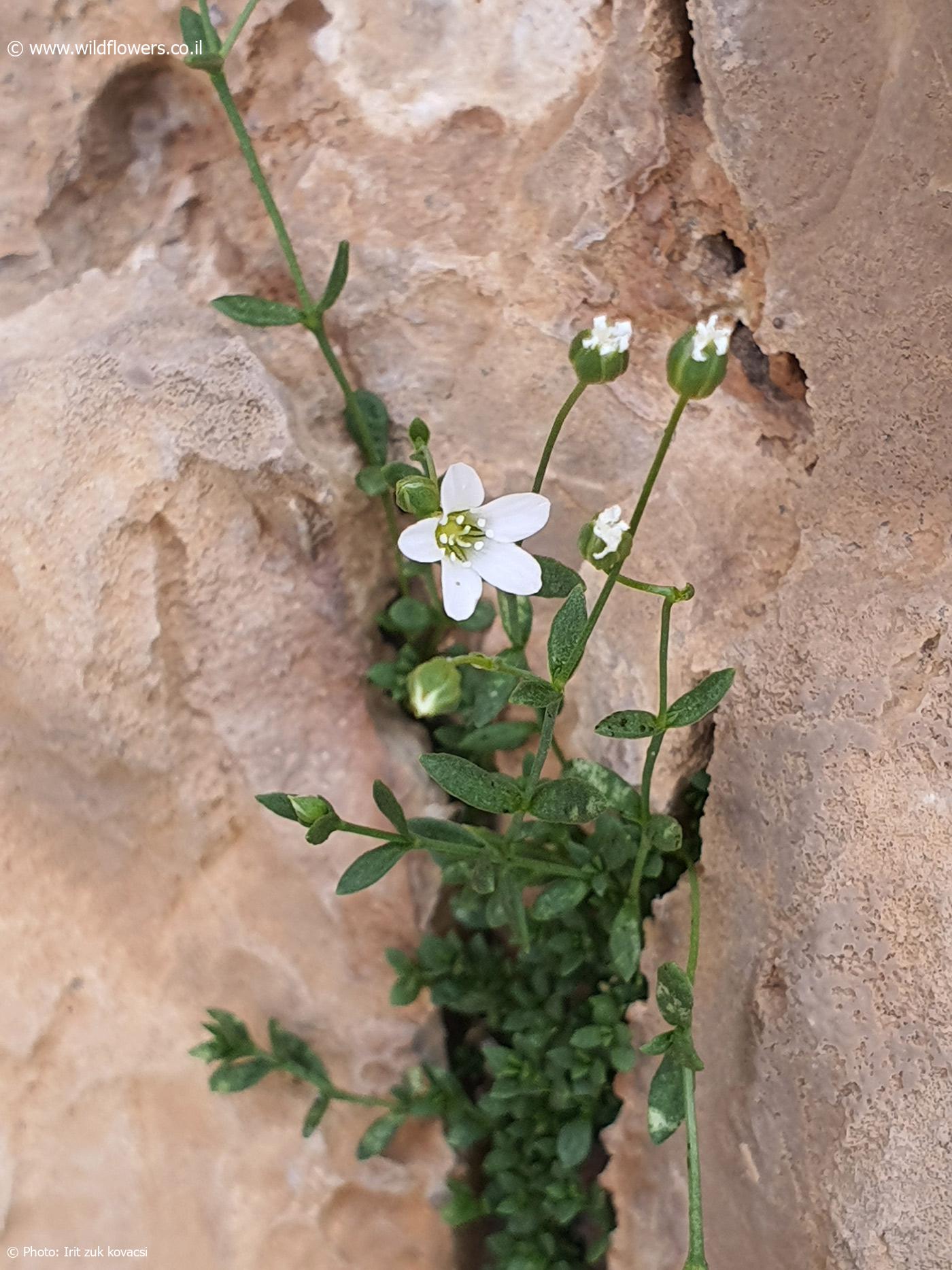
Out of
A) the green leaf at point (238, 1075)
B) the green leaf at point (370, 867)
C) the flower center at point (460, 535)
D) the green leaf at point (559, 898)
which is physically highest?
the flower center at point (460, 535)

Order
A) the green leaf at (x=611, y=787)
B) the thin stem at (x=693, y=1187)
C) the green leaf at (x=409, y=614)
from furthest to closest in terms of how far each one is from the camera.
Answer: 1. the green leaf at (x=409, y=614)
2. the green leaf at (x=611, y=787)
3. the thin stem at (x=693, y=1187)

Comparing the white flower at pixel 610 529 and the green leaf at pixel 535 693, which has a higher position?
the white flower at pixel 610 529

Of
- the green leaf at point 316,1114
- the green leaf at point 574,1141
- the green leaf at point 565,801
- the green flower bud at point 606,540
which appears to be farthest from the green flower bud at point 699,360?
the green leaf at point 316,1114

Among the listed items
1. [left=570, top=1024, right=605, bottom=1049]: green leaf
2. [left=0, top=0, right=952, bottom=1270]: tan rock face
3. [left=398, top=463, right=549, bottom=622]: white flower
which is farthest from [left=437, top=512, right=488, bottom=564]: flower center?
[left=570, top=1024, right=605, bottom=1049]: green leaf

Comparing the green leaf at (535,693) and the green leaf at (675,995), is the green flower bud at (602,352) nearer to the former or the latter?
the green leaf at (535,693)

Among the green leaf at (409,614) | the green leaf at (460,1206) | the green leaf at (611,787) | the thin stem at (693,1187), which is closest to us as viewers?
the thin stem at (693,1187)

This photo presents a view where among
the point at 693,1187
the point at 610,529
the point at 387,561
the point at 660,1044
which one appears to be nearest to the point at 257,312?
the point at 387,561

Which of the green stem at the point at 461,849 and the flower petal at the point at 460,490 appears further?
the green stem at the point at 461,849
